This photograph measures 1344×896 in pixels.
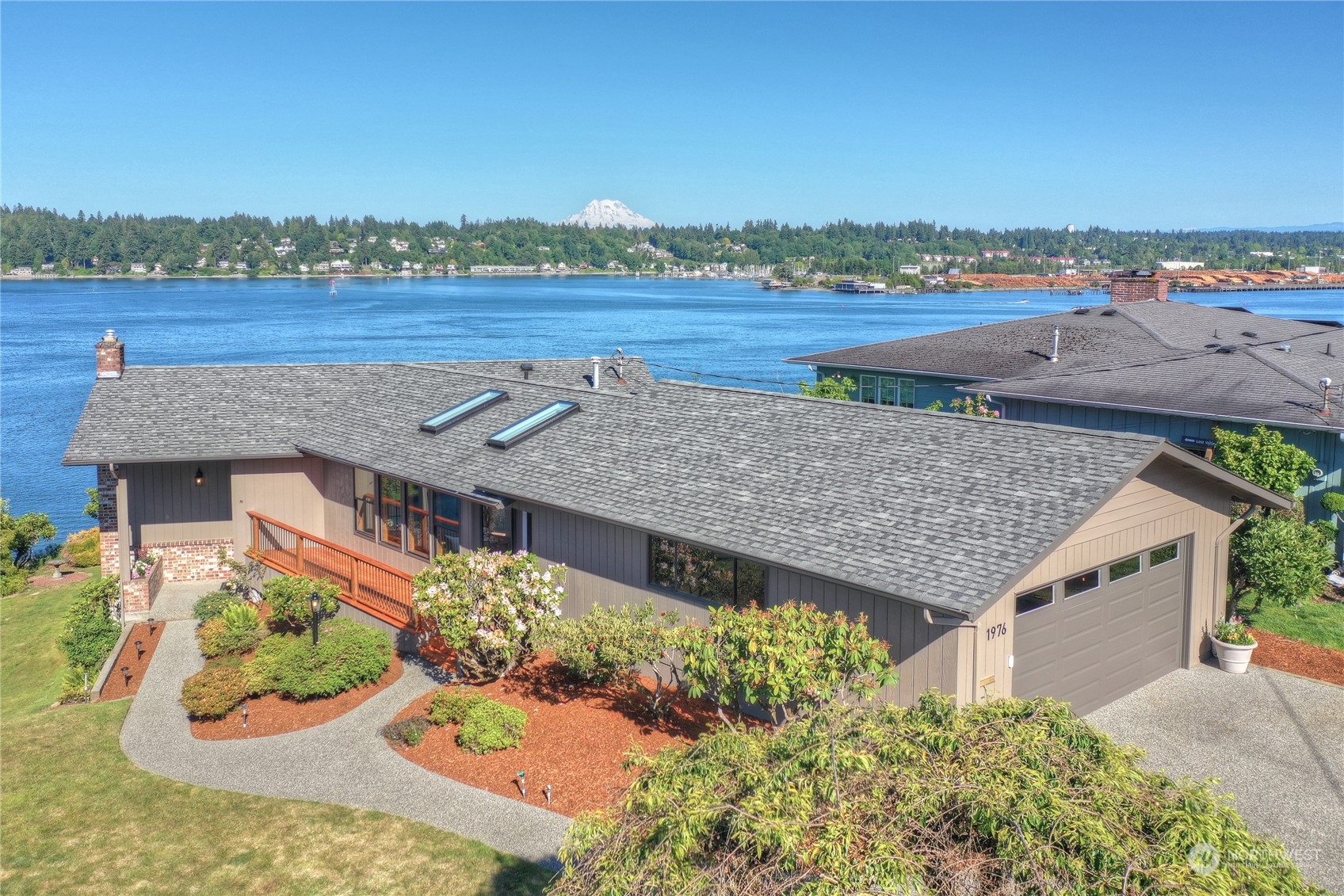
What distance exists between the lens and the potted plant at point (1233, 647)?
13.6 metres

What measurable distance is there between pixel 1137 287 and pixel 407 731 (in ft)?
108

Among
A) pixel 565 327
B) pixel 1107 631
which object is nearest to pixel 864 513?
pixel 1107 631

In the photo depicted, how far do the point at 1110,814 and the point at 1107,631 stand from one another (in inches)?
351

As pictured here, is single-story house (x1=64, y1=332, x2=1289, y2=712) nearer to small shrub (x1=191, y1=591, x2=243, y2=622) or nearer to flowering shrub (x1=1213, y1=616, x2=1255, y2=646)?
flowering shrub (x1=1213, y1=616, x2=1255, y2=646)

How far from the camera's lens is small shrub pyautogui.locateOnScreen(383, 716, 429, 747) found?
11.8m

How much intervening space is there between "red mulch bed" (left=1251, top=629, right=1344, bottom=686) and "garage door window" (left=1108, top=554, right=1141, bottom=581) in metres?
3.21

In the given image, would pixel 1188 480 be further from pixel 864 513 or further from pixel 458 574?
pixel 458 574

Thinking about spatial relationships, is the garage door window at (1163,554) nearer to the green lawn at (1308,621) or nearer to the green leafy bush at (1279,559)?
the green leafy bush at (1279,559)

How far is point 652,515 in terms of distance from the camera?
12.7 meters

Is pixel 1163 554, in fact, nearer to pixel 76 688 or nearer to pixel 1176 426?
pixel 1176 426

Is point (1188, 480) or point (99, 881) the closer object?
point (99, 881)

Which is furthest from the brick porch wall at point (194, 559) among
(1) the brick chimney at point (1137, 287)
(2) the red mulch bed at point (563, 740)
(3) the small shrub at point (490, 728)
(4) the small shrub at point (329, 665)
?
(1) the brick chimney at point (1137, 287)

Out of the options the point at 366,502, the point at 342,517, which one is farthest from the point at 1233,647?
the point at 342,517

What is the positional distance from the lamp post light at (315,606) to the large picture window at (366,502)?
8.24 feet
